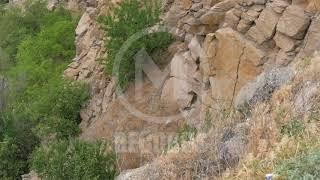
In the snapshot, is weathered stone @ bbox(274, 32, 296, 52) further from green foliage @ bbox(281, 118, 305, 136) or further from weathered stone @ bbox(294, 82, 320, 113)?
green foliage @ bbox(281, 118, 305, 136)

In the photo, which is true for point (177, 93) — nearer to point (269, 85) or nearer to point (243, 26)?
point (243, 26)

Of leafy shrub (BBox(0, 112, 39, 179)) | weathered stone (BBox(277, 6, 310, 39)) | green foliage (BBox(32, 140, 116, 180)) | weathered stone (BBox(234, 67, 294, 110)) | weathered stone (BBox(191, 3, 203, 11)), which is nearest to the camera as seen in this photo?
weathered stone (BBox(234, 67, 294, 110))

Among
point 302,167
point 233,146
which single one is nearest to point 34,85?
point 233,146

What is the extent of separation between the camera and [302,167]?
4.45 m

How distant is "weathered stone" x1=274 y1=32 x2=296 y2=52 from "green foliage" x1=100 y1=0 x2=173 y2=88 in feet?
14.7

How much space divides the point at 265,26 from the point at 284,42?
0.63 metres

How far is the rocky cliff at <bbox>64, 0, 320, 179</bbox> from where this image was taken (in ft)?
30.2

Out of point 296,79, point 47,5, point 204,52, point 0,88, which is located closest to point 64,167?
point 204,52

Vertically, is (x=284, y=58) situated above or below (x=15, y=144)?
above

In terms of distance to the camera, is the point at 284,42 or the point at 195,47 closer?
the point at 284,42

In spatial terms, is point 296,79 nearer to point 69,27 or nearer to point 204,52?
point 204,52

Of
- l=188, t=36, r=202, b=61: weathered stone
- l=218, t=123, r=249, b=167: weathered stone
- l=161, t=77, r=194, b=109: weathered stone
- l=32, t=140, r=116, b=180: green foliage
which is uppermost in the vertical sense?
l=188, t=36, r=202, b=61: weathered stone

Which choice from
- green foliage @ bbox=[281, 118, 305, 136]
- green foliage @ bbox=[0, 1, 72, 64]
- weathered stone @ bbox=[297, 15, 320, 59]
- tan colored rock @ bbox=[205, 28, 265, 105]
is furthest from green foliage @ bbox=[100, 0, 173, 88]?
green foliage @ bbox=[0, 1, 72, 64]

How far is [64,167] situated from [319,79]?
6788 mm
